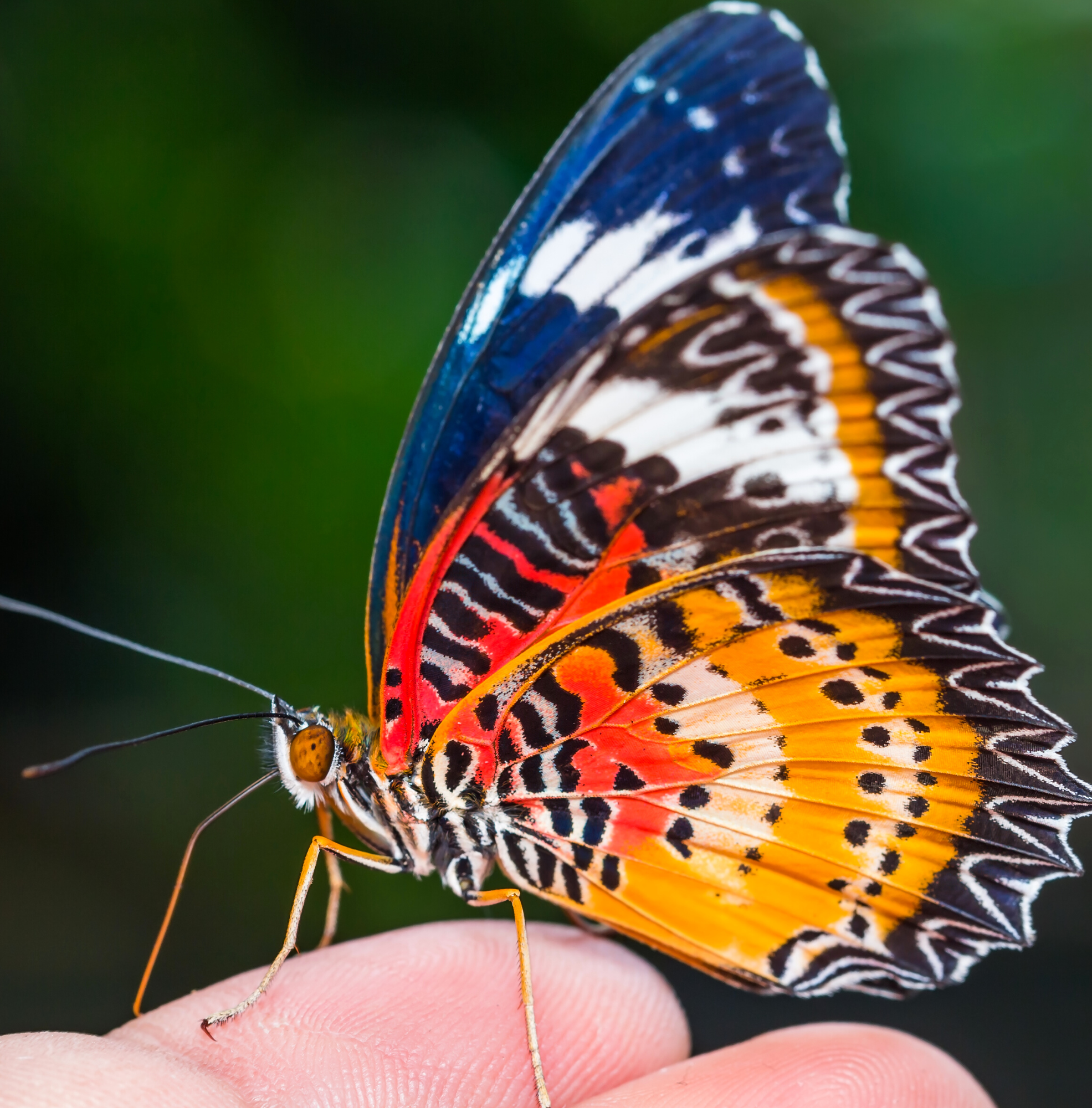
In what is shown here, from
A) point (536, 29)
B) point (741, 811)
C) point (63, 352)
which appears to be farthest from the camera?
point (536, 29)

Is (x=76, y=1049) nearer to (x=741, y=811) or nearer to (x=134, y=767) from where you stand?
(x=741, y=811)

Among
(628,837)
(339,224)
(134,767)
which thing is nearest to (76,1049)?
(628,837)

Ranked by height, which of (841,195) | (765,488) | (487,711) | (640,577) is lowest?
(487,711)

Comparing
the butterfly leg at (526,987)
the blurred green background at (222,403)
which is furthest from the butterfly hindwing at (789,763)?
the blurred green background at (222,403)

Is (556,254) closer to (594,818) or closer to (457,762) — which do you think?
(457,762)

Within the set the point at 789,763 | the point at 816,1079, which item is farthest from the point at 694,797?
the point at 816,1079
